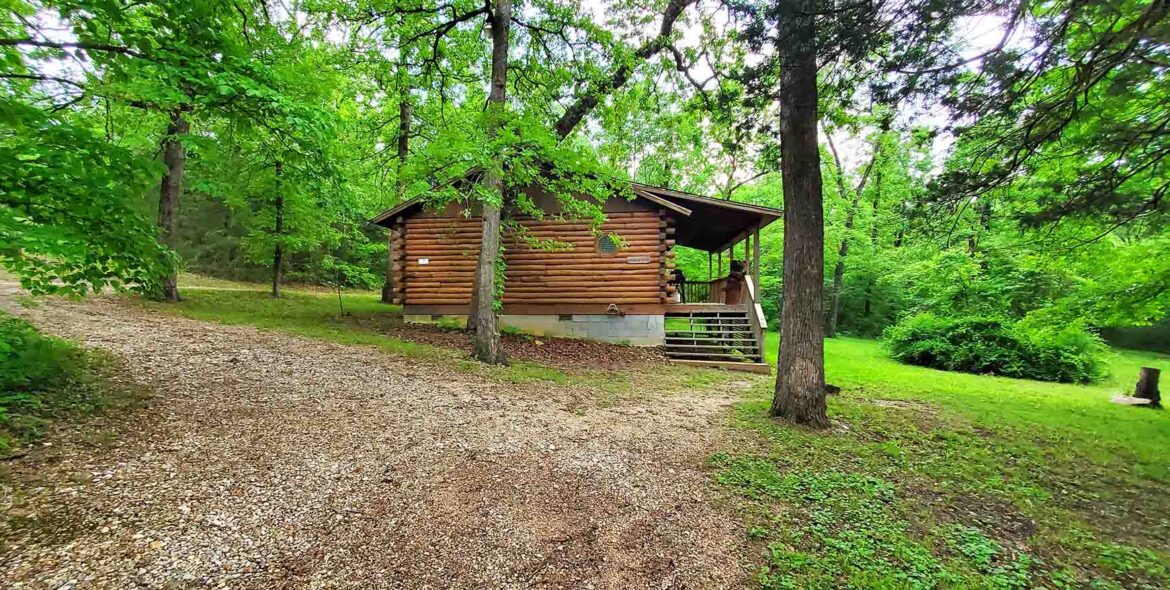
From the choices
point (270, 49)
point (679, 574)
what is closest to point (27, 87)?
point (270, 49)

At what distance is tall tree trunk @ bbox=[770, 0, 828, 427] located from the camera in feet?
19.4

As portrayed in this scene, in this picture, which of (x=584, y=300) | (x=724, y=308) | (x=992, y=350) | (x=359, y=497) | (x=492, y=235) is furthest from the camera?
(x=992, y=350)

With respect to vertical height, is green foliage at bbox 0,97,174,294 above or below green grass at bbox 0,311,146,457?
above

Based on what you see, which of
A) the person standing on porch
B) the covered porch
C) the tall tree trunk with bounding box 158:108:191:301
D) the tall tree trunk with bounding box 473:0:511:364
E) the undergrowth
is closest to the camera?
the undergrowth

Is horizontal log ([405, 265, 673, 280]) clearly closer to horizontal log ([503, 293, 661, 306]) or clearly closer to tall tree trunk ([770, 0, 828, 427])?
horizontal log ([503, 293, 661, 306])

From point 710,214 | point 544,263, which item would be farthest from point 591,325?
point 710,214

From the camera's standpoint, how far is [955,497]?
4.06 m

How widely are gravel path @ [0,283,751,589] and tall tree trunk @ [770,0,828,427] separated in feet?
Result: 4.28

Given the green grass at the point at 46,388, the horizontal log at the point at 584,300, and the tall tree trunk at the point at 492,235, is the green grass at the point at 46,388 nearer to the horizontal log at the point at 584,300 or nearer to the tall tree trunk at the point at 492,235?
the tall tree trunk at the point at 492,235

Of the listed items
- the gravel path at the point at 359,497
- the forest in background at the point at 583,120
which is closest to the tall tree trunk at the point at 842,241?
the forest in background at the point at 583,120

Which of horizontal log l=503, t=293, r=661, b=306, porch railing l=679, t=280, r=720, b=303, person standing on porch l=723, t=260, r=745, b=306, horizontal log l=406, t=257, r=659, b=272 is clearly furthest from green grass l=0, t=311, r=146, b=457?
porch railing l=679, t=280, r=720, b=303

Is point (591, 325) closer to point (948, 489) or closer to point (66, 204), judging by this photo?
point (948, 489)

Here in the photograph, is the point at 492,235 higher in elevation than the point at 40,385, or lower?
higher

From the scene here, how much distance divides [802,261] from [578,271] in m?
7.27
